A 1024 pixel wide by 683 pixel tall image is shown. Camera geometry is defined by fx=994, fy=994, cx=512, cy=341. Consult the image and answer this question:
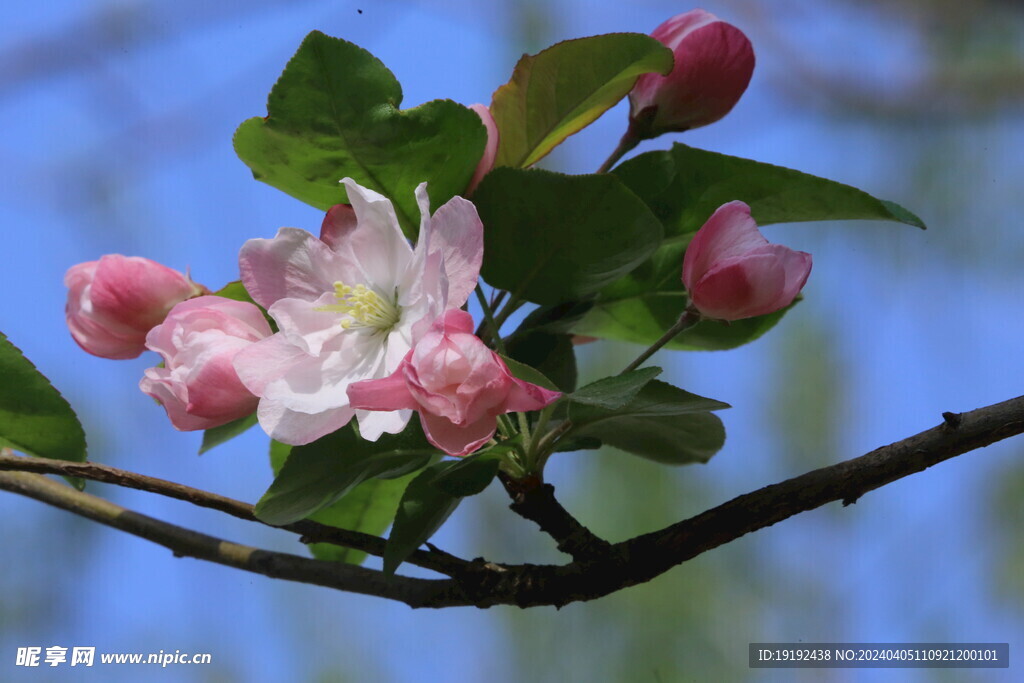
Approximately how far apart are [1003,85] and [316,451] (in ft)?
7.39

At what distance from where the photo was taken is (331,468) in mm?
601

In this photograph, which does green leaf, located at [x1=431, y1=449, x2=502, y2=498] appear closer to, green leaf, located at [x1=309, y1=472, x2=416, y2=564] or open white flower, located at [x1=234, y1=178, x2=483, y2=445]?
open white flower, located at [x1=234, y1=178, x2=483, y2=445]

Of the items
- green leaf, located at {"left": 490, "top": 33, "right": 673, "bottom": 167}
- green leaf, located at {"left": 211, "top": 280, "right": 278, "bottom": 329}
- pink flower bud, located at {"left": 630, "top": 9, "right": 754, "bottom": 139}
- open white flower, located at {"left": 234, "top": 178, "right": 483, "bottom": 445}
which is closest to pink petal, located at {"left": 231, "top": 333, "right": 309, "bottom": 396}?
open white flower, located at {"left": 234, "top": 178, "right": 483, "bottom": 445}

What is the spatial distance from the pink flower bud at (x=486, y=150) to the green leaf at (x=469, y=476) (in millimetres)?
173

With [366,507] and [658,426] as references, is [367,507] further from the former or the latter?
[658,426]

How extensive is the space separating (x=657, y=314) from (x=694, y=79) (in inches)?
7.2

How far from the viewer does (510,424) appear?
24.8 inches

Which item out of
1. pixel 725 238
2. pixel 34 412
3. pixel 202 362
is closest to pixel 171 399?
pixel 202 362

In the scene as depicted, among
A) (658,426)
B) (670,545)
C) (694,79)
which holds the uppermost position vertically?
(694,79)

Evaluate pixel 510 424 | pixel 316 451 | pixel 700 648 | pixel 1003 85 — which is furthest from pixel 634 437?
pixel 1003 85

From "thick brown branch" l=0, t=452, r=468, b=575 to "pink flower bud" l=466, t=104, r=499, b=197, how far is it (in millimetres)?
234

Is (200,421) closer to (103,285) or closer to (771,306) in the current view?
(103,285)

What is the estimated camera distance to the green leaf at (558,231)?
597 millimetres

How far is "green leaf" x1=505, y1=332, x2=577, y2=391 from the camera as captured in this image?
2.28 feet
